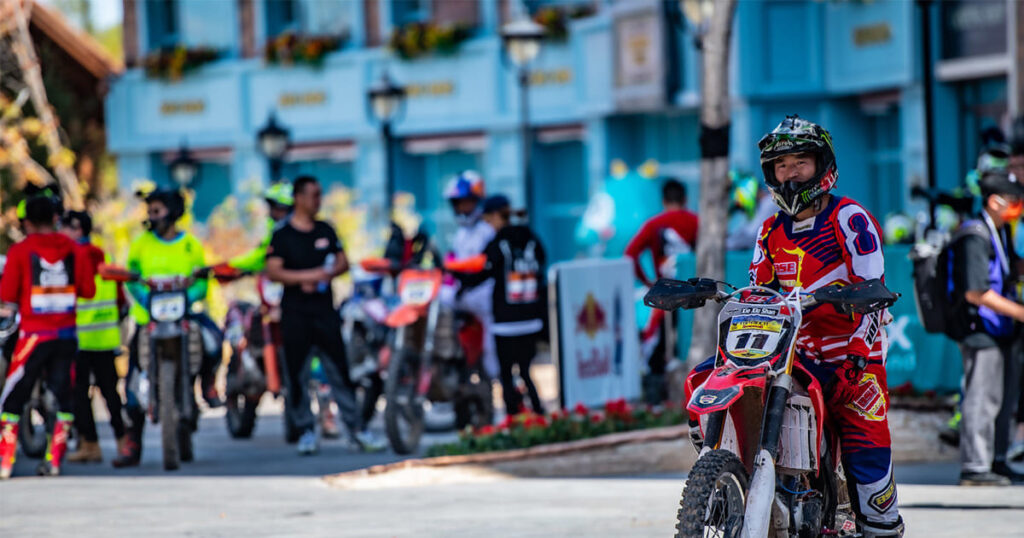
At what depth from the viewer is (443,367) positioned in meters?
13.7

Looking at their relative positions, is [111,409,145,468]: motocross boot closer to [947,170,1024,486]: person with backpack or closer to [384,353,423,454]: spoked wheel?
[384,353,423,454]: spoked wheel

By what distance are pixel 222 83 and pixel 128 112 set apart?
2.72 m

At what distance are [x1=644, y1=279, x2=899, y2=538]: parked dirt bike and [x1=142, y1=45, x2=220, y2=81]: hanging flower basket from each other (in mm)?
29469

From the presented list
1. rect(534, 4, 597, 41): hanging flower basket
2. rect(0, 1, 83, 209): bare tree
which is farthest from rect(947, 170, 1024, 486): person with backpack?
rect(534, 4, 597, 41): hanging flower basket

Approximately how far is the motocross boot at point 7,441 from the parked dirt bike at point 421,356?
101 inches

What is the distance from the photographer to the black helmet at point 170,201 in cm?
1281

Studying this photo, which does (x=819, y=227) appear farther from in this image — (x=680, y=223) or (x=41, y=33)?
(x=41, y=33)

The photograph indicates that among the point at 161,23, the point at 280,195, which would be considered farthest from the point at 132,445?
the point at 161,23

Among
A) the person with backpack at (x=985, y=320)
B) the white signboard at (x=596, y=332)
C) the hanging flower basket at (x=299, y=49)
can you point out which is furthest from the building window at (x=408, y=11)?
the person with backpack at (x=985, y=320)

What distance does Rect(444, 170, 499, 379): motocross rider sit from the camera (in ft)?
46.0

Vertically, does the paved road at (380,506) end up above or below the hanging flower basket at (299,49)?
below

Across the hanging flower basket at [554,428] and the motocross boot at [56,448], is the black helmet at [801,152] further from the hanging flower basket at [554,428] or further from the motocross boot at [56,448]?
the motocross boot at [56,448]

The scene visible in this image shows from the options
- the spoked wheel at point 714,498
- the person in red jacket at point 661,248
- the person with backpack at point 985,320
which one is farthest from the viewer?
the person in red jacket at point 661,248

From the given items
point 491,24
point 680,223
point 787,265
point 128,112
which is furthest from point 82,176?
point 787,265
